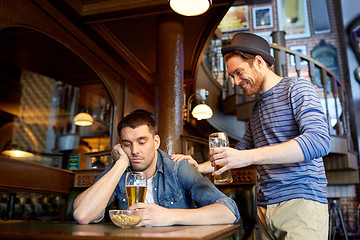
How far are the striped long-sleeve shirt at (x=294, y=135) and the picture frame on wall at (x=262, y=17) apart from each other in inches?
352

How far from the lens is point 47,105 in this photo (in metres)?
8.23

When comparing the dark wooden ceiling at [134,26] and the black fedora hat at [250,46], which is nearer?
the black fedora hat at [250,46]

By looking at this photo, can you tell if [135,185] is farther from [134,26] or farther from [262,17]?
[262,17]

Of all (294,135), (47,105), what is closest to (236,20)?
(47,105)

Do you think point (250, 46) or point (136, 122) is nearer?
point (250, 46)

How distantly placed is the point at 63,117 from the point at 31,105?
2.71ft

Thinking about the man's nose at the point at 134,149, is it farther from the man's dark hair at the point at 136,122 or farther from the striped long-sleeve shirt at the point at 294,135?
the striped long-sleeve shirt at the point at 294,135

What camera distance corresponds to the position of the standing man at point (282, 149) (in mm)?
1193

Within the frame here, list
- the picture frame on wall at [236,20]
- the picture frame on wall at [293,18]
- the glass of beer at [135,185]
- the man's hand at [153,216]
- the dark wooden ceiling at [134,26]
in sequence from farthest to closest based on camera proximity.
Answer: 1. the picture frame on wall at [236,20]
2. the picture frame on wall at [293,18]
3. the dark wooden ceiling at [134,26]
4. the glass of beer at [135,185]
5. the man's hand at [153,216]

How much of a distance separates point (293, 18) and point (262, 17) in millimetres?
901

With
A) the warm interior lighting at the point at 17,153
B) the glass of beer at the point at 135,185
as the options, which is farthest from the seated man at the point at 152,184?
the warm interior lighting at the point at 17,153

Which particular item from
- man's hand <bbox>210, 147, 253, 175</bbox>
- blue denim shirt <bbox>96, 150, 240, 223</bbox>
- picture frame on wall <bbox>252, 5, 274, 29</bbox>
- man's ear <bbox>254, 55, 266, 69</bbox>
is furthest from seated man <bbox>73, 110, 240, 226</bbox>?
picture frame on wall <bbox>252, 5, 274, 29</bbox>

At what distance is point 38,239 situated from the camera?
2.79ft

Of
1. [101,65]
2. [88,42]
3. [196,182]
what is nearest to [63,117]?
[101,65]
